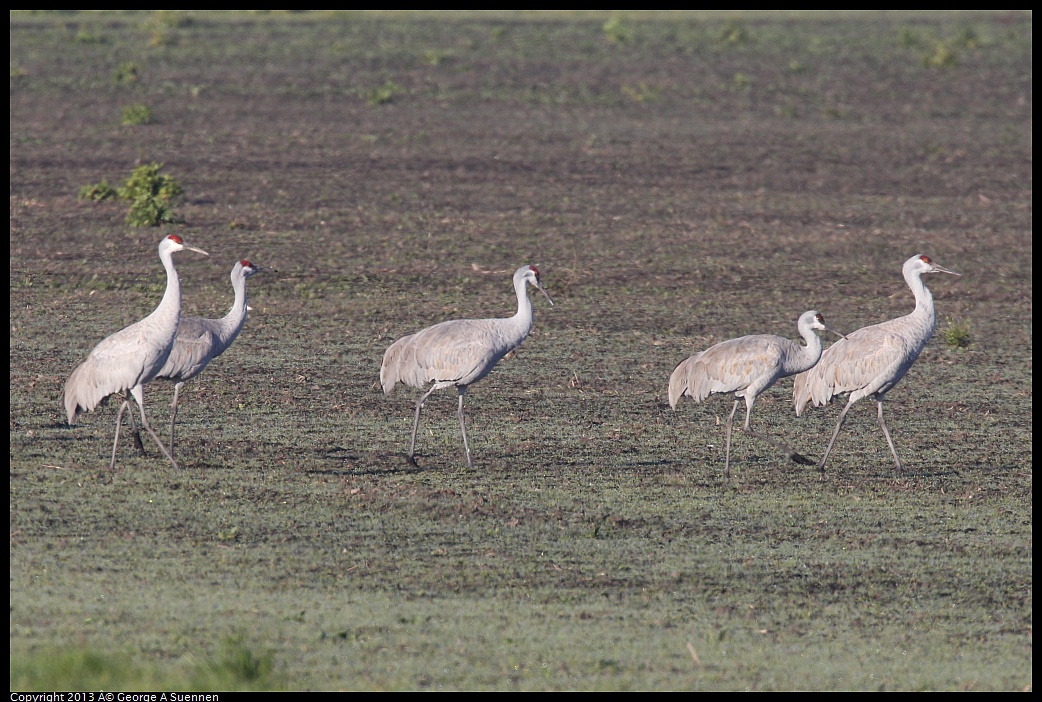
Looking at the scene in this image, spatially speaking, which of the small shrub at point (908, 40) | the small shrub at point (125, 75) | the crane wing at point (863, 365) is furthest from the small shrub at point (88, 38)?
the crane wing at point (863, 365)

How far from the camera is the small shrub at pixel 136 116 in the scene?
22766 mm

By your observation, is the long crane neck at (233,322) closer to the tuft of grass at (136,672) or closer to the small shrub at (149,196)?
the tuft of grass at (136,672)

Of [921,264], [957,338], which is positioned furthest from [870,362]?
[957,338]

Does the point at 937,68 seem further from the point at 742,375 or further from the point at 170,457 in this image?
the point at 170,457

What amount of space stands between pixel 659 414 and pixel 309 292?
16.1ft

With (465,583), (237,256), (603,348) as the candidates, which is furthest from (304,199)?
(465,583)

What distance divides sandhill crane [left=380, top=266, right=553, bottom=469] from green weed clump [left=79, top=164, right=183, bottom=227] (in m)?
7.45

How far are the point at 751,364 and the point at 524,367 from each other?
3101 mm

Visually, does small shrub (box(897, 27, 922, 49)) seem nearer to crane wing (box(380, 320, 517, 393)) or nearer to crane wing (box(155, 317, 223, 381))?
crane wing (box(380, 320, 517, 393))

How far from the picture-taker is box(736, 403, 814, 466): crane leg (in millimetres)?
10836

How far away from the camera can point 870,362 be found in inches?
434

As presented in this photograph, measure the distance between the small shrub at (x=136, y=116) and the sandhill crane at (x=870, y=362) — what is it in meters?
14.0

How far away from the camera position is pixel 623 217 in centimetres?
1897

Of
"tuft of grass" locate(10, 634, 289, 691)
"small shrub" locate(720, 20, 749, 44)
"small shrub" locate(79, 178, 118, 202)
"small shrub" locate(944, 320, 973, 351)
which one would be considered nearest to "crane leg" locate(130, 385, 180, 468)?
"tuft of grass" locate(10, 634, 289, 691)
